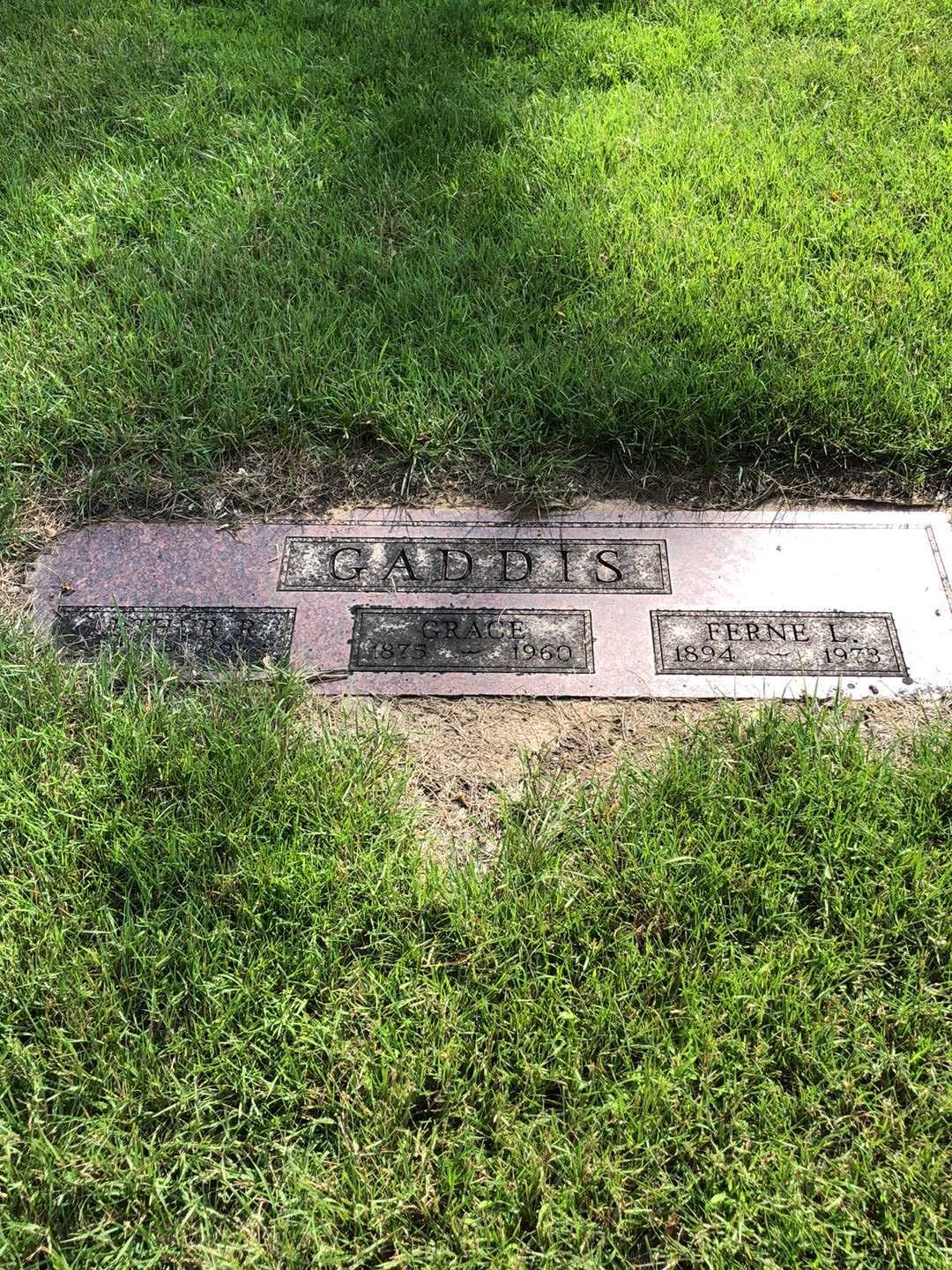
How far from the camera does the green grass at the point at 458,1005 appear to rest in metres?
1.50

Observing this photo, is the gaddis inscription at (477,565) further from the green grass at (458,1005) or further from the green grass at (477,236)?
the green grass at (458,1005)

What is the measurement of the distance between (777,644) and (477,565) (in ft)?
2.34

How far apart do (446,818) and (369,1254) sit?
77 cm

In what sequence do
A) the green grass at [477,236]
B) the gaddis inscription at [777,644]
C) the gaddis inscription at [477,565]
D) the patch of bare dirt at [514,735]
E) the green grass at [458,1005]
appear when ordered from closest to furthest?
the green grass at [458,1005], the patch of bare dirt at [514,735], the gaddis inscription at [777,644], the gaddis inscription at [477,565], the green grass at [477,236]

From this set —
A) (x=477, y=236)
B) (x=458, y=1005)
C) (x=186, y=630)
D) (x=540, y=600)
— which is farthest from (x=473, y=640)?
(x=477, y=236)

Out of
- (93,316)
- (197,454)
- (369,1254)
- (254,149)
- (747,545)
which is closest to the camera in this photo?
(369,1254)

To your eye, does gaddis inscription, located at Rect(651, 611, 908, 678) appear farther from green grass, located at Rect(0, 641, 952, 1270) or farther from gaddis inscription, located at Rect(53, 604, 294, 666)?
gaddis inscription, located at Rect(53, 604, 294, 666)

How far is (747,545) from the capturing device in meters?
2.43

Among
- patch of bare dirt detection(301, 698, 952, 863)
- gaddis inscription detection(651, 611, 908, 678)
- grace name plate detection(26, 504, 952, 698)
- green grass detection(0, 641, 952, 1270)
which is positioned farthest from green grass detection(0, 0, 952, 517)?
green grass detection(0, 641, 952, 1270)

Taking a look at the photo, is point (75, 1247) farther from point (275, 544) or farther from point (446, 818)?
point (275, 544)

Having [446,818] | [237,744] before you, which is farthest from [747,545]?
[237,744]

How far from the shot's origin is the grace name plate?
87.4 inches

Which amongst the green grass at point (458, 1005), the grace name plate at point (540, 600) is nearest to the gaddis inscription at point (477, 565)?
the grace name plate at point (540, 600)

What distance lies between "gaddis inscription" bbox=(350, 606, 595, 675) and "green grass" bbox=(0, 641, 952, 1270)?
25 centimetres
